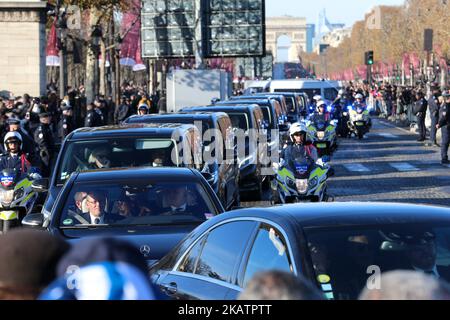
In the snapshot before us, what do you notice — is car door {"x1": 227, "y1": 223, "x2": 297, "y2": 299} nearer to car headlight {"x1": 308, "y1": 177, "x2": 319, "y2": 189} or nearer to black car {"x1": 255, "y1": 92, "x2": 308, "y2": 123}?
car headlight {"x1": 308, "y1": 177, "x2": 319, "y2": 189}

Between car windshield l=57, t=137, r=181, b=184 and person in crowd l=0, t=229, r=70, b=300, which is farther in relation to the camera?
car windshield l=57, t=137, r=181, b=184

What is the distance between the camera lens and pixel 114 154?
13.2 meters

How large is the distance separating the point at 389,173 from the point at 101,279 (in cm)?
2347

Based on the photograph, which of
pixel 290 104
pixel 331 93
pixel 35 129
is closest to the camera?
pixel 35 129

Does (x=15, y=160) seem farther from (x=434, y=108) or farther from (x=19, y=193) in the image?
(x=434, y=108)

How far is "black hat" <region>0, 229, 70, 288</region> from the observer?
3242 mm

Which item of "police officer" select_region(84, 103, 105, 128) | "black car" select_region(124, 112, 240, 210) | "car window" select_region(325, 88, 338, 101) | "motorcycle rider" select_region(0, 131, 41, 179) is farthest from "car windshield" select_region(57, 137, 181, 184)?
"car window" select_region(325, 88, 338, 101)

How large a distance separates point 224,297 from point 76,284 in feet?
9.39

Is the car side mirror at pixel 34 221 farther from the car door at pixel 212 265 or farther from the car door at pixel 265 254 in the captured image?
the car door at pixel 265 254

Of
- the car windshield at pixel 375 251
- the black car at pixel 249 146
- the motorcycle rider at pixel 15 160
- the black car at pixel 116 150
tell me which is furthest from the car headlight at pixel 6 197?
the car windshield at pixel 375 251

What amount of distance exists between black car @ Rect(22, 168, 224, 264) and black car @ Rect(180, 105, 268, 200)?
9.92 m

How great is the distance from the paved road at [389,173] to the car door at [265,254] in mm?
13022

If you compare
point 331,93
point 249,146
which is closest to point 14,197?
point 249,146
